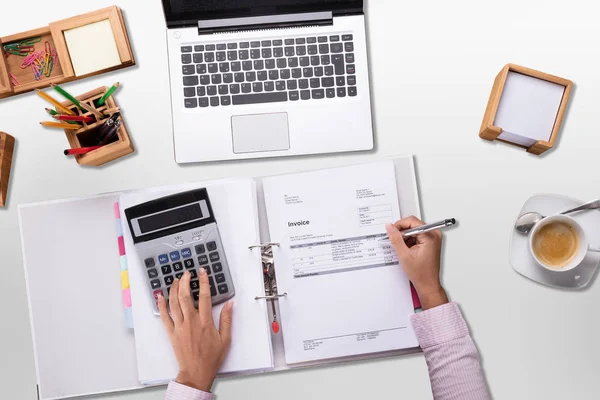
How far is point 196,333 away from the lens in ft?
2.89

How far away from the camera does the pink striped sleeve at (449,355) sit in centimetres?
88

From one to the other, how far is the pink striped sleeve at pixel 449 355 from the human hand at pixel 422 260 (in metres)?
0.03

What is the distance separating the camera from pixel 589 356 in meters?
0.96

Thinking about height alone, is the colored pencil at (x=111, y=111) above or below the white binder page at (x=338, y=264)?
above

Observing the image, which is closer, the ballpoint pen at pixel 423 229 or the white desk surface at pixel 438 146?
the ballpoint pen at pixel 423 229

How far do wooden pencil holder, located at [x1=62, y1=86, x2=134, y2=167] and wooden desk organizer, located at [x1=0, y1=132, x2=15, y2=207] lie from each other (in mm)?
124

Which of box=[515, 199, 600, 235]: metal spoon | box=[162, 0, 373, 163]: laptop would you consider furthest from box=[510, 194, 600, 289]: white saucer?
box=[162, 0, 373, 163]: laptop

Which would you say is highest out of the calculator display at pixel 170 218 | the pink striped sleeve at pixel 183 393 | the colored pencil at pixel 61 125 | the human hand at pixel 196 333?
the colored pencil at pixel 61 125

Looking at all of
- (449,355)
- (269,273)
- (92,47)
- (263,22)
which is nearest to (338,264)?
(269,273)

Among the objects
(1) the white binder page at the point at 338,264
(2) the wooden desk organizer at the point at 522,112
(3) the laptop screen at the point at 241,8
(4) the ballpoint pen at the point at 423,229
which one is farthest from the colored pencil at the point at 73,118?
(2) the wooden desk organizer at the point at 522,112

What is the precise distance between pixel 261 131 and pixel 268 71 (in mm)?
113

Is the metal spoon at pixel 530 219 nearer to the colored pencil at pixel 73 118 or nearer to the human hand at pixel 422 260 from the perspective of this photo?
the human hand at pixel 422 260

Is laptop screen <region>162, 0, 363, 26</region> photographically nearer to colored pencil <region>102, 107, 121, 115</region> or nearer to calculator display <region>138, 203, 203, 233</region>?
colored pencil <region>102, 107, 121, 115</region>

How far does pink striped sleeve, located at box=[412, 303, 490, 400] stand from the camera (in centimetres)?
88
